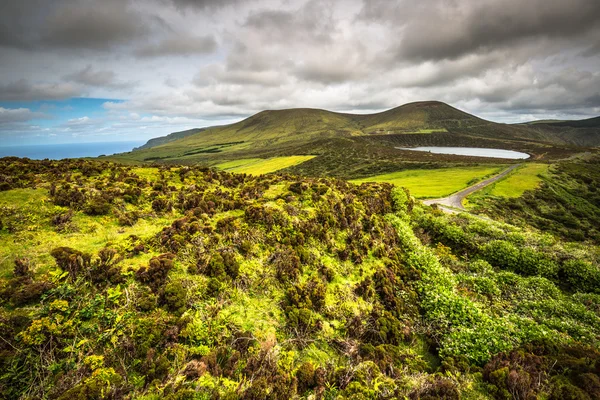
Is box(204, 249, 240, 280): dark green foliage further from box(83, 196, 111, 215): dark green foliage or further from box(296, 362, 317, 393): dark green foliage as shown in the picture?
box(83, 196, 111, 215): dark green foliage

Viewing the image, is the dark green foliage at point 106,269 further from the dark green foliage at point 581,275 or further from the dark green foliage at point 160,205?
the dark green foliage at point 581,275

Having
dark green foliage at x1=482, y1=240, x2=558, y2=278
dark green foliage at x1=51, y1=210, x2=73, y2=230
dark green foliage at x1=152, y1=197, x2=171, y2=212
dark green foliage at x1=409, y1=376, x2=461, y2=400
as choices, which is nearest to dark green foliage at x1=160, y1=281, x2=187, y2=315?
dark green foliage at x1=51, y1=210, x2=73, y2=230

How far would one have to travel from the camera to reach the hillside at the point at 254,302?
734 cm

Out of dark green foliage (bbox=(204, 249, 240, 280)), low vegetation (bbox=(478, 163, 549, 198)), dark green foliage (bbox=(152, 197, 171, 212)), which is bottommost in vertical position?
low vegetation (bbox=(478, 163, 549, 198))

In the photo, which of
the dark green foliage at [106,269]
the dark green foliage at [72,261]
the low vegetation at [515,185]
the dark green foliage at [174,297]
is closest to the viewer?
the dark green foliage at [72,261]

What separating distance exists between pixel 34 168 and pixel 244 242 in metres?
15.7

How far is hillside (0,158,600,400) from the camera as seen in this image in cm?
734

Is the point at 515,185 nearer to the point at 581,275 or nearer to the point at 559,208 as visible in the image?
the point at 559,208

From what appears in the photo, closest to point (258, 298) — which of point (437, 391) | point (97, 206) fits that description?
point (437, 391)

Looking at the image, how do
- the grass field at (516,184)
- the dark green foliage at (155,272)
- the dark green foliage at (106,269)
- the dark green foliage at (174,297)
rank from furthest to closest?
the grass field at (516,184), the dark green foliage at (155,272), the dark green foliage at (174,297), the dark green foliage at (106,269)

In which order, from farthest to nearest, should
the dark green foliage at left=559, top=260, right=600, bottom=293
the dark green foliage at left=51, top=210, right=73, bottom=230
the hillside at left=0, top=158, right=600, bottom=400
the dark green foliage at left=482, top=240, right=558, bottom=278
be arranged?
the dark green foliage at left=482, top=240, right=558, bottom=278 → the dark green foliage at left=559, top=260, right=600, bottom=293 → the dark green foliage at left=51, top=210, right=73, bottom=230 → the hillside at left=0, top=158, right=600, bottom=400

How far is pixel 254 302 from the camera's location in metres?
10.7

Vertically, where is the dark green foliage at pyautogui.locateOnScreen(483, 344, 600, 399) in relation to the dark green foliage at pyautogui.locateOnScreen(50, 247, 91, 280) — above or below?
below

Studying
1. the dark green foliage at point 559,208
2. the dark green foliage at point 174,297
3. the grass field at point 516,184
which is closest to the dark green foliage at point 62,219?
the dark green foliage at point 174,297
